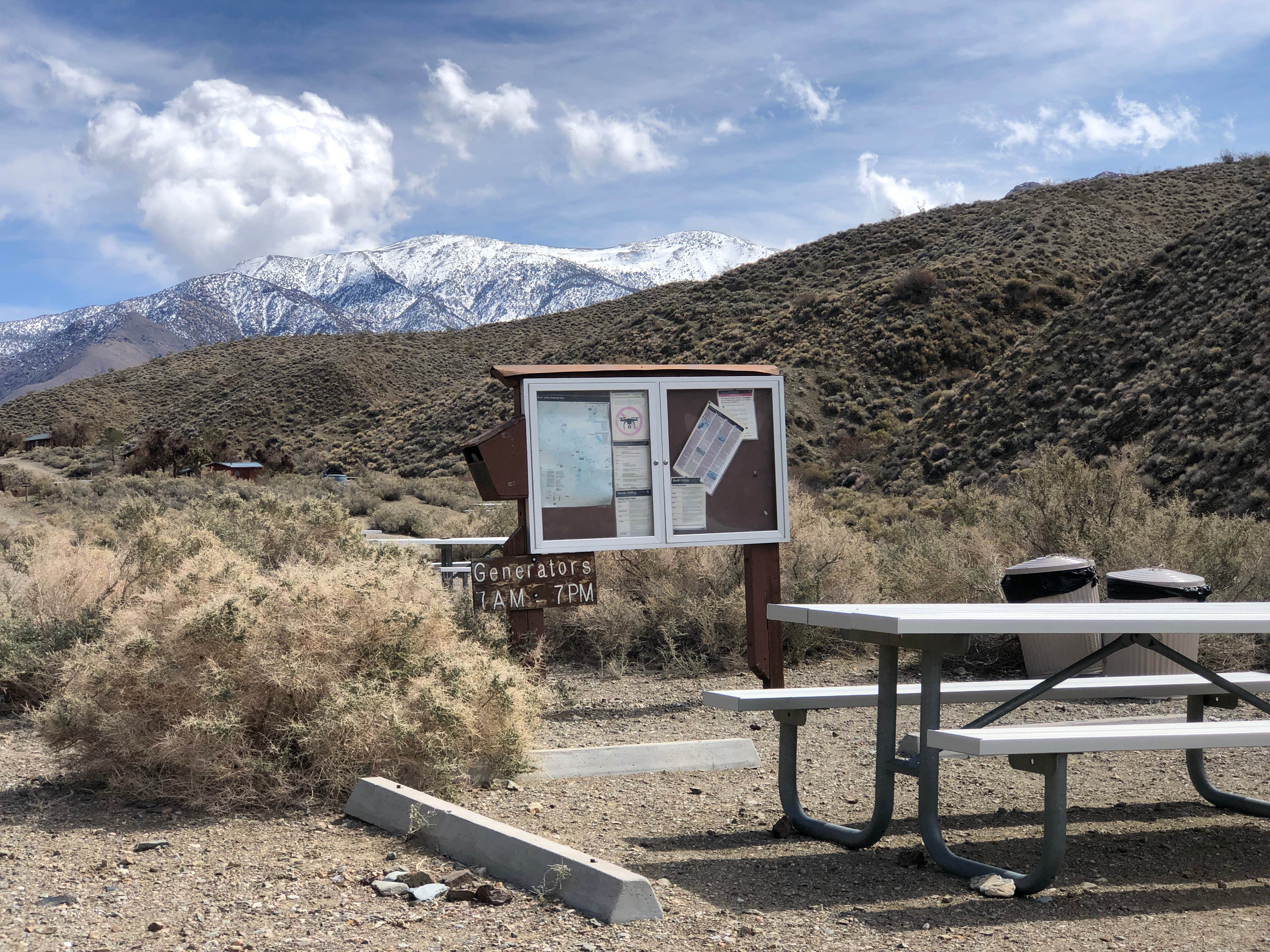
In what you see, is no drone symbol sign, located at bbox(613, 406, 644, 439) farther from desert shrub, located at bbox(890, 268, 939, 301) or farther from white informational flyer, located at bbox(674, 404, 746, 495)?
desert shrub, located at bbox(890, 268, 939, 301)

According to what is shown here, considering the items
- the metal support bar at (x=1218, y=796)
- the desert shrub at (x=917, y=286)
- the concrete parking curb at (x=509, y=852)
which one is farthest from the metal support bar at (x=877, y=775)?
the desert shrub at (x=917, y=286)

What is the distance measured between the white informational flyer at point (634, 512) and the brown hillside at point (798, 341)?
23.1 m

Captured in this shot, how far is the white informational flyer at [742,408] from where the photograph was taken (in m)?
7.16

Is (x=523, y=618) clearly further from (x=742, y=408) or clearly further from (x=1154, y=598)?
(x=1154, y=598)

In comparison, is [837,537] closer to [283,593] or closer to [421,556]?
[421,556]

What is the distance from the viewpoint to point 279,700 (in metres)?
4.42

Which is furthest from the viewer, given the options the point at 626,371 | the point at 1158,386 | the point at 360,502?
the point at 360,502

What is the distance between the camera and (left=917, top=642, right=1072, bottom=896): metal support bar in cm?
338

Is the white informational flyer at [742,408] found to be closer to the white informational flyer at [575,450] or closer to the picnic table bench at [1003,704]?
the white informational flyer at [575,450]

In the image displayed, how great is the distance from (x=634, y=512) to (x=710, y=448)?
0.67 meters

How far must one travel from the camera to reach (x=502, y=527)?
12.7m

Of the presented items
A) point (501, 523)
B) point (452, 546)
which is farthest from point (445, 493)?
point (501, 523)

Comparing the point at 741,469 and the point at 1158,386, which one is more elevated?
the point at 1158,386

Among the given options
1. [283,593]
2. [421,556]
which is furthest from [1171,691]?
[421,556]
